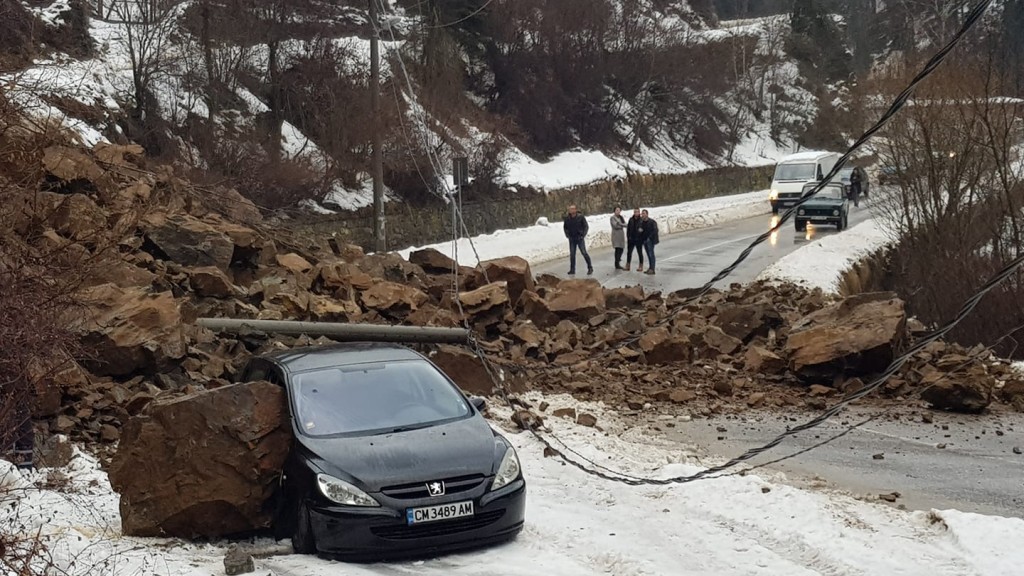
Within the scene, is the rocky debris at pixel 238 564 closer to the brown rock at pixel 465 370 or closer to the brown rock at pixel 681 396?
the brown rock at pixel 465 370

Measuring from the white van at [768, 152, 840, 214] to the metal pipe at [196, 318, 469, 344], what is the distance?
3457 centimetres

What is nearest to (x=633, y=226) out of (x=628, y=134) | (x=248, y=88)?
(x=248, y=88)

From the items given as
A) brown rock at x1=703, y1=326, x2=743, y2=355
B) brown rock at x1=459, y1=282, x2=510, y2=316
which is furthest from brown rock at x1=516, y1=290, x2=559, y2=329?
brown rock at x1=703, y1=326, x2=743, y2=355

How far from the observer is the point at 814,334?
47.7 feet

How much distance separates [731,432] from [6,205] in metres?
8.10

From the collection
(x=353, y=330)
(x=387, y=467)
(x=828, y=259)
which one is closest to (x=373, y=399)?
(x=387, y=467)

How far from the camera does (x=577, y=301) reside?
56.5ft

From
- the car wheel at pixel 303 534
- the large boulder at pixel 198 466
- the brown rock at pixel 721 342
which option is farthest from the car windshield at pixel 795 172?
the car wheel at pixel 303 534

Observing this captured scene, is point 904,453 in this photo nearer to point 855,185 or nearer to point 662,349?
point 662,349

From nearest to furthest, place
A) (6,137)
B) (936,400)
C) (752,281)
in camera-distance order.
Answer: (6,137) → (936,400) → (752,281)

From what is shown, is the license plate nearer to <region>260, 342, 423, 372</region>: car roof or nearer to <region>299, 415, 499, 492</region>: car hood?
<region>299, 415, 499, 492</region>: car hood

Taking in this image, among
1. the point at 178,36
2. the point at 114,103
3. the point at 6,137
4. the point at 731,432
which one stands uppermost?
the point at 178,36

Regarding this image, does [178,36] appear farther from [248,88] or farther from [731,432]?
[731,432]

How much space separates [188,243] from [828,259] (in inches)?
855
